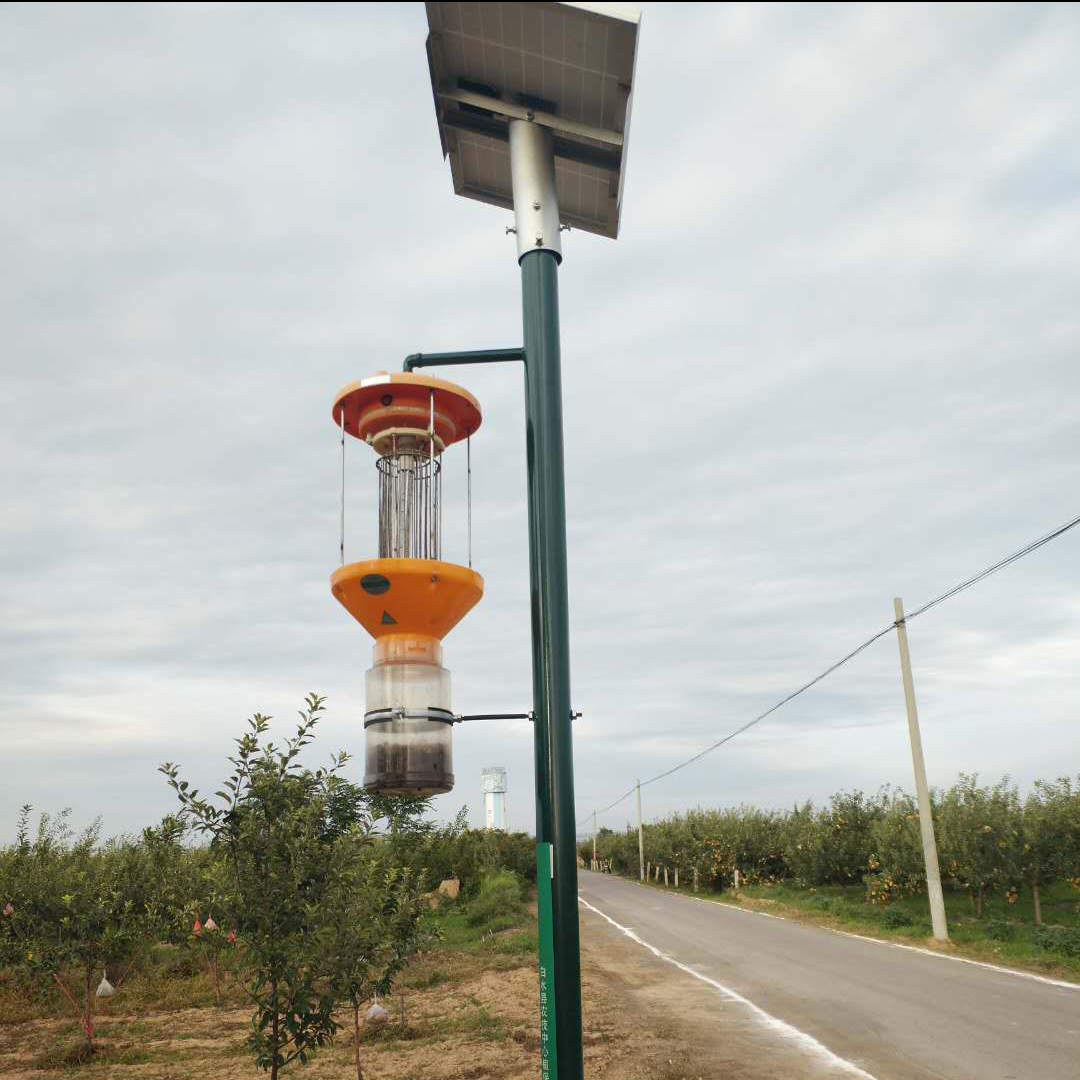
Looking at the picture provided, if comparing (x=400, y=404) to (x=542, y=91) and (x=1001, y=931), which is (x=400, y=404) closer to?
(x=542, y=91)

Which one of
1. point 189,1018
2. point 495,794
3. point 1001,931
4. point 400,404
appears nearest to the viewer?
point 400,404

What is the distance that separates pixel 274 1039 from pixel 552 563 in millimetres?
4211

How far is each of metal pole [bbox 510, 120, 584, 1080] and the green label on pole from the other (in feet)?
0.07

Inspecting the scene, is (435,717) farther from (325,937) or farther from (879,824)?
(879,824)

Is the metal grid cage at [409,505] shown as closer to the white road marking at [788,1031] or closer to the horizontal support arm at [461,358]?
the horizontal support arm at [461,358]

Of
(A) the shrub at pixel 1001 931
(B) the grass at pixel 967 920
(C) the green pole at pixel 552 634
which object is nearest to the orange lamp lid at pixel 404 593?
(C) the green pole at pixel 552 634

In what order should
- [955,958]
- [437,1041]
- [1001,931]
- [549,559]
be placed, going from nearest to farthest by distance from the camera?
[549,559] < [437,1041] < [955,958] < [1001,931]

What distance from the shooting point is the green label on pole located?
3.91 m

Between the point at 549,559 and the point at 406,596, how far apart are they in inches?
25.9

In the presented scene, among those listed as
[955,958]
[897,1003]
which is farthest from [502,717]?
[955,958]

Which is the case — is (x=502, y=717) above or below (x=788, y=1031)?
above

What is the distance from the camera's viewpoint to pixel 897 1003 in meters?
13.8

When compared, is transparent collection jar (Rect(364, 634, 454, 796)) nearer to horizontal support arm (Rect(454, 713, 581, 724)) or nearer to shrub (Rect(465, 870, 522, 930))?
horizontal support arm (Rect(454, 713, 581, 724))

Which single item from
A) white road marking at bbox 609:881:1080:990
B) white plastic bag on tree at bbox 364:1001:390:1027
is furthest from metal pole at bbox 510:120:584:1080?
white road marking at bbox 609:881:1080:990
